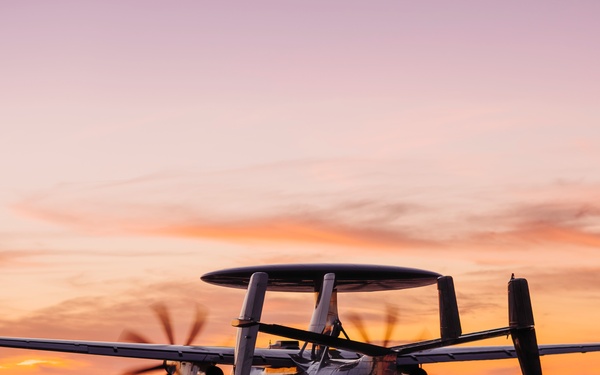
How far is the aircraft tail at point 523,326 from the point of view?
1129 inches

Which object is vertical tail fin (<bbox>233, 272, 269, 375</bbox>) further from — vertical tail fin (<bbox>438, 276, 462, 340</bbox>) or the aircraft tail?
the aircraft tail

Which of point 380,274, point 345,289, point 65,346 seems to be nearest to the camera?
point 65,346

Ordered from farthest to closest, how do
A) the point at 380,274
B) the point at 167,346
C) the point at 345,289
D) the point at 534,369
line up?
the point at 345,289, the point at 380,274, the point at 167,346, the point at 534,369

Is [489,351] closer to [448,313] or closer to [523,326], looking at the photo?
[448,313]

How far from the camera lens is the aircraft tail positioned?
28.7 meters

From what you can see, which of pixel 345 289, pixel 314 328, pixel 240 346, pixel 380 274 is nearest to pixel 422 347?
pixel 240 346

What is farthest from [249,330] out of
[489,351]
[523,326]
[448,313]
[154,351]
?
[489,351]

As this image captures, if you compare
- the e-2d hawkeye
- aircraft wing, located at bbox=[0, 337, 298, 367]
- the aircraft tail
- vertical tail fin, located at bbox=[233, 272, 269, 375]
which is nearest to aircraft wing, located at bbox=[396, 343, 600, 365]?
the e-2d hawkeye

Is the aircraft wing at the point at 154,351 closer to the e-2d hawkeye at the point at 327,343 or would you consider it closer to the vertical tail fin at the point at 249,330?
the e-2d hawkeye at the point at 327,343

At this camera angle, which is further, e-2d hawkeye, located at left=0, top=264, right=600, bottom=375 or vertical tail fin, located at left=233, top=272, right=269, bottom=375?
vertical tail fin, located at left=233, top=272, right=269, bottom=375

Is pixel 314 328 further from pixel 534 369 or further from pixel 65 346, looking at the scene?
pixel 534 369

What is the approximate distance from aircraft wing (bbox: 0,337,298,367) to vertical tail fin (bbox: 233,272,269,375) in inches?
987

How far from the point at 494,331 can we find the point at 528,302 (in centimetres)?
143

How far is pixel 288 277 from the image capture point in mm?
82312
